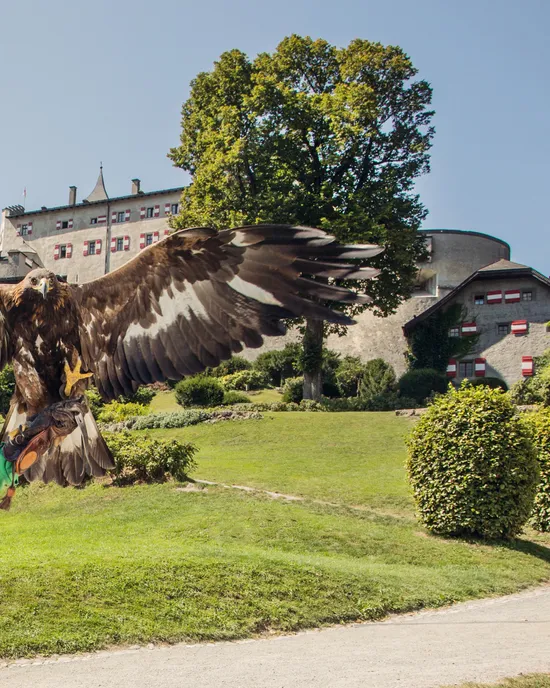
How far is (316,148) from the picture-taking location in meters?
31.8

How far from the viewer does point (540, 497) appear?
17.2 m

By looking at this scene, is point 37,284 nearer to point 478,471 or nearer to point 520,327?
point 478,471

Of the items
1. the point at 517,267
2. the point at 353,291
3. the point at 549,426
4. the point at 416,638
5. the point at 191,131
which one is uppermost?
the point at 191,131

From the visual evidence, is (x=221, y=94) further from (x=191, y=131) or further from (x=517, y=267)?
(x=517, y=267)

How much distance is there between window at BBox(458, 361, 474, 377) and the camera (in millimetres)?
39031

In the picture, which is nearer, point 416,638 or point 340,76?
point 416,638

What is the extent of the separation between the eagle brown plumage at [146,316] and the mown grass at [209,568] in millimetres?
5942

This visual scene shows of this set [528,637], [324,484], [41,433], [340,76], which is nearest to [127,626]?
[528,637]

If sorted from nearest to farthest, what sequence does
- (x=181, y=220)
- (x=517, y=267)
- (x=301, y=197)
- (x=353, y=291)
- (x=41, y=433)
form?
(x=353, y=291) < (x=41, y=433) < (x=301, y=197) < (x=181, y=220) < (x=517, y=267)

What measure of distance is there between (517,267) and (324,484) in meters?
A: 22.6

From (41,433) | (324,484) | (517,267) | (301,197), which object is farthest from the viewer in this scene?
(517,267)

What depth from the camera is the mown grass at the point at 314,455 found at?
19594mm

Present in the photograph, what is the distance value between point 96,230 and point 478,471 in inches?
1296

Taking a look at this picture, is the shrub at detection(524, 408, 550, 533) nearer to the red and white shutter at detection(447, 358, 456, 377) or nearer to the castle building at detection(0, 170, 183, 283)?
the red and white shutter at detection(447, 358, 456, 377)
